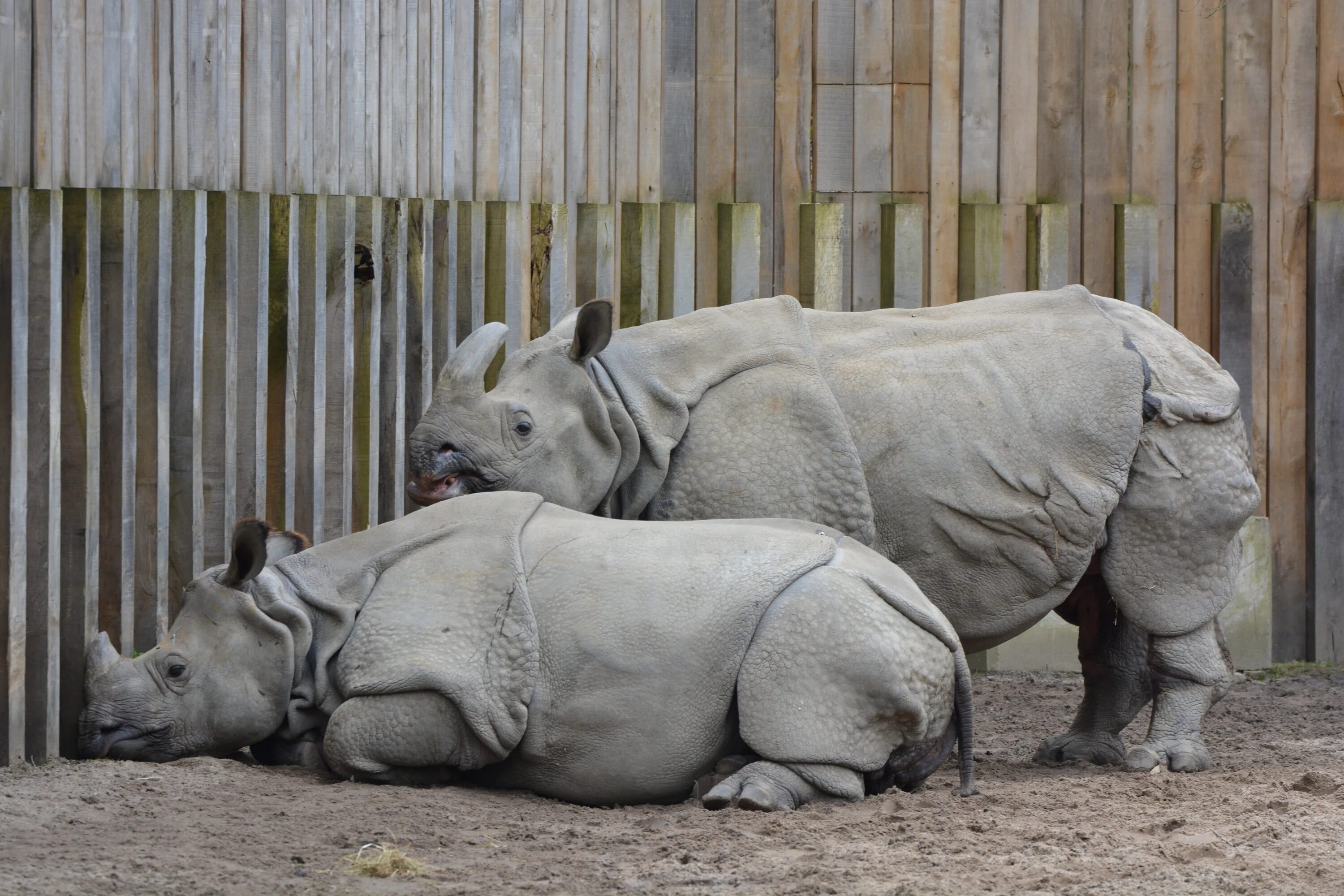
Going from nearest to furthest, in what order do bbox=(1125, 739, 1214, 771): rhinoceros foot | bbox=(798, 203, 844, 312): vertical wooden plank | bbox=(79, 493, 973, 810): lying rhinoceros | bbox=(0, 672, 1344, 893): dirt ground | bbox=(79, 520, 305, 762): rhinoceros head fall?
bbox=(0, 672, 1344, 893): dirt ground, bbox=(79, 493, 973, 810): lying rhinoceros, bbox=(79, 520, 305, 762): rhinoceros head, bbox=(1125, 739, 1214, 771): rhinoceros foot, bbox=(798, 203, 844, 312): vertical wooden plank

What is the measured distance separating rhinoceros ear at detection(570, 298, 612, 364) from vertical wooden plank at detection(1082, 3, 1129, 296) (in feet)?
13.0

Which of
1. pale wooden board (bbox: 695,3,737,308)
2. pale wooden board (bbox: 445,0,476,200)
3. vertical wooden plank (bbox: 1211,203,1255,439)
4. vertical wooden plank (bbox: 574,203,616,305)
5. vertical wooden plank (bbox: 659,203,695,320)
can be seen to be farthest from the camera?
vertical wooden plank (bbox: 1211,203,1255,439)

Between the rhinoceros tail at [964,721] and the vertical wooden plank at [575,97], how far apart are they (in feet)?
12.2

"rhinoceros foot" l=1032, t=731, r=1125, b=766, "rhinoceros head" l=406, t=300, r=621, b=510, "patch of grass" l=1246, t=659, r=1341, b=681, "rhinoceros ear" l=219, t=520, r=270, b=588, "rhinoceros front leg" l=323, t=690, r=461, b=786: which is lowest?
"patch of grass" l=1246, t=659, r=1341, b=681

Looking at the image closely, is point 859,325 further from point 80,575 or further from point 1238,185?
point 1238,185

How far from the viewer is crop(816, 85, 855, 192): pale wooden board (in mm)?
9445

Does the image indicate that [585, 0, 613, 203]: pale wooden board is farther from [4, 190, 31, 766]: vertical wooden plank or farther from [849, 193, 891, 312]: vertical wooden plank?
[4, 190, 31, 766]: vertical wooden plank

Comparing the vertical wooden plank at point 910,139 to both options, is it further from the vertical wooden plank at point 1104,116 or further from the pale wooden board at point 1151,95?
the pale wooden board at point 1151,95

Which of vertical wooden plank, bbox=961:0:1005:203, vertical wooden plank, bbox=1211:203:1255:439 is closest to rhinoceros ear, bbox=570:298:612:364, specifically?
vertical wooden plank, bbox=961:0:1005:203

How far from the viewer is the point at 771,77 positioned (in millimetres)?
9438

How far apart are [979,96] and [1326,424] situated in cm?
244

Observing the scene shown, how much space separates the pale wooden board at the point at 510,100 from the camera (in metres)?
8.55

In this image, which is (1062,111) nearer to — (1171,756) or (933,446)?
(933,446)


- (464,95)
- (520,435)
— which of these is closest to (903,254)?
(464,95)
